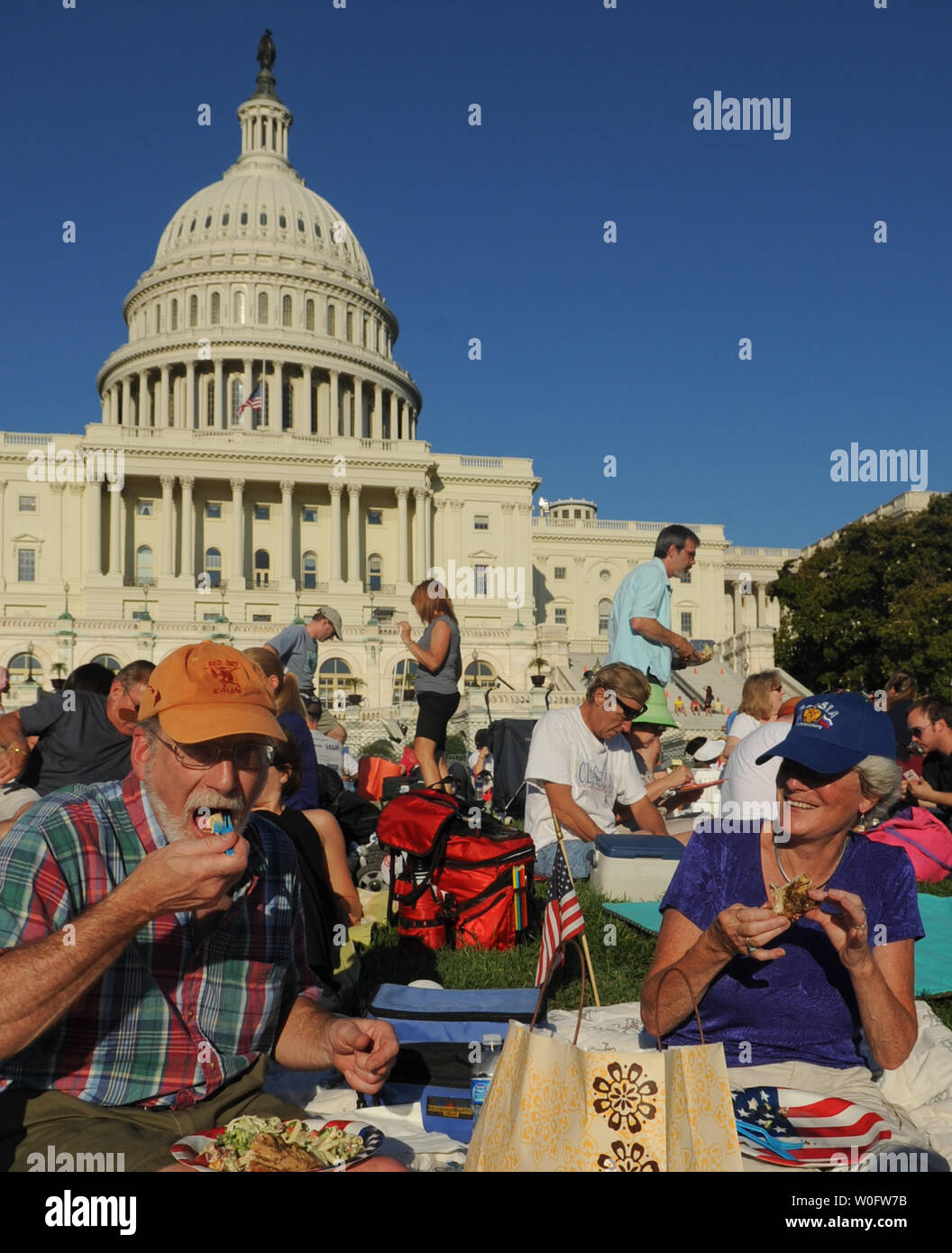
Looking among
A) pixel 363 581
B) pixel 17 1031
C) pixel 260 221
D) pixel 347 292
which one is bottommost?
pixel 17 1031

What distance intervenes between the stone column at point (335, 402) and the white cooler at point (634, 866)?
218ft

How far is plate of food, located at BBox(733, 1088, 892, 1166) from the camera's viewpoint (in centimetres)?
296

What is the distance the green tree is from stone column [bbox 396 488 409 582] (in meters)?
26.1

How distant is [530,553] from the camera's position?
234 ft

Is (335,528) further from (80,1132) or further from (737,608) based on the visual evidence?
(80,1132)

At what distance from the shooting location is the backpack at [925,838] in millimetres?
7848

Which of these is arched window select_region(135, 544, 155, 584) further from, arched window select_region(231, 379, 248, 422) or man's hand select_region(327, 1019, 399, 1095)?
man's hand select_region(327, 1019, 399, 1095)

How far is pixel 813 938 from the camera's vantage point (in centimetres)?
336

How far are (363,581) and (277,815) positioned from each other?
5746 centimetres

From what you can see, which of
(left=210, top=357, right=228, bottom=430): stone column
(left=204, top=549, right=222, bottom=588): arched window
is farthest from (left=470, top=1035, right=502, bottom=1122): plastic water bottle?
(left=210, top=357, right=228, bottom=430): stone column
